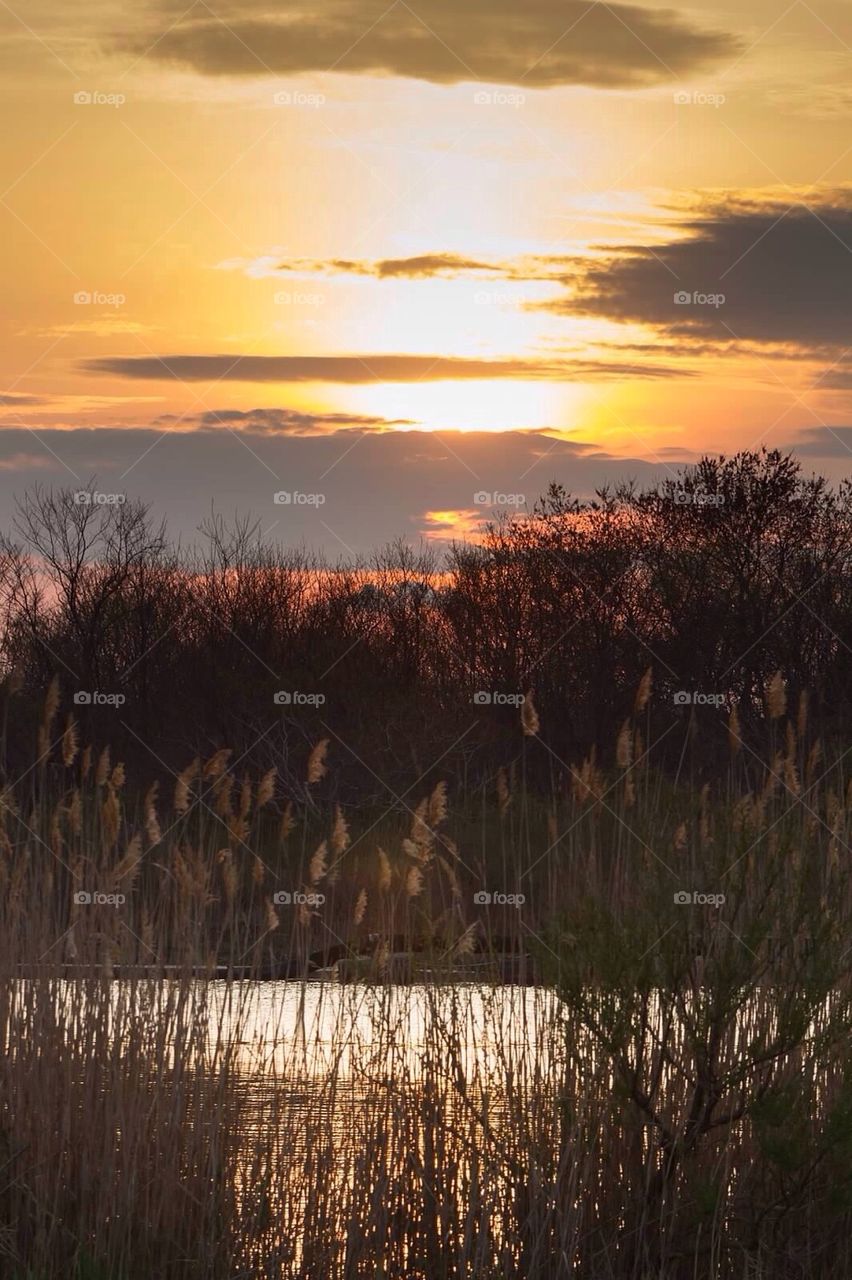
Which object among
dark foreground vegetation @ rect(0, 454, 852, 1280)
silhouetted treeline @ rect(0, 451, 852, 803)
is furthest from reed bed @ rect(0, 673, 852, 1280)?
silhouetted treeline @ rect(0, 451, 852, 803)

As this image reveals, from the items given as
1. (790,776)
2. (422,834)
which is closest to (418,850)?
(422,834)

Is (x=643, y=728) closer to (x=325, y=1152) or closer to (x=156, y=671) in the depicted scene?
(x=156, y=671)

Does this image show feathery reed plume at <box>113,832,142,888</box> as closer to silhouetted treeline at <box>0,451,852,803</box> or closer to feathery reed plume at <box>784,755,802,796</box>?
feathery reed plume at <box>784,755,802,796</box>

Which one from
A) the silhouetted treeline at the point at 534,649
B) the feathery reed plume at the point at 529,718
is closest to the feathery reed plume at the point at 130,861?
the feathery reed plume at the point at 529,718

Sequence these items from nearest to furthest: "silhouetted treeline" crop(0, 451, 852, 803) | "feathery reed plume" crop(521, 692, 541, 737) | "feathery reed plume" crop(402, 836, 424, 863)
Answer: "feathery reed plume" crop(402, 836, 424, 863), "feathery reed plume" crop(521, 692, 541, 737), "silhouetted treeline" crop(0, 451, 852, 803)

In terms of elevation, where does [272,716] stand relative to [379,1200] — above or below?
above

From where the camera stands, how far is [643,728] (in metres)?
23.9

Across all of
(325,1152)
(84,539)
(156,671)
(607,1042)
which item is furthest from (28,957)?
(84,539)

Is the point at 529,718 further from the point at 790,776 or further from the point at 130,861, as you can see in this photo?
the point at 130,861

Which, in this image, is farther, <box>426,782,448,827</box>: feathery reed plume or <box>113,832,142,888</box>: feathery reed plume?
<box>426,782,448,827</box>: feathery reed plume

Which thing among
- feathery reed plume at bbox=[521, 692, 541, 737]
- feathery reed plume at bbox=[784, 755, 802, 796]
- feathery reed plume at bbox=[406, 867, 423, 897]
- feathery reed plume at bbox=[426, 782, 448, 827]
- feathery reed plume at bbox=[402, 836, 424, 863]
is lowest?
feathery reed plume at bbox=[406, 867, 423, 897]

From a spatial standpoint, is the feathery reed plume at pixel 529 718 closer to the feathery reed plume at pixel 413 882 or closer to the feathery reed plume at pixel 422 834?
the feathery reed plume at pixel 422 834

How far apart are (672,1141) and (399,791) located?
16.6 meters

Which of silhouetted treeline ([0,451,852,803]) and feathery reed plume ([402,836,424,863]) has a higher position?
silhouetted treeline ([0,451,852,803])
